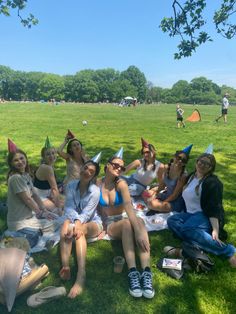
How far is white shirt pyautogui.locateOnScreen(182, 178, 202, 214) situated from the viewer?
16.6ft

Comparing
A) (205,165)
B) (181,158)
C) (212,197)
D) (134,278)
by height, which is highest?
(205,165)

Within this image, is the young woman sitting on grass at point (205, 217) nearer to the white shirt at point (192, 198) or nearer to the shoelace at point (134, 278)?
the white shirt at point (192, 198)

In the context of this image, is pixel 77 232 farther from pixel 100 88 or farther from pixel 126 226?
pixel 100 88

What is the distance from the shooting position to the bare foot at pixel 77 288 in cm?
390

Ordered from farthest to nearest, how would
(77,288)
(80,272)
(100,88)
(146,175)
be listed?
(100,88) < (146,175) < (80,272) < (77,288)

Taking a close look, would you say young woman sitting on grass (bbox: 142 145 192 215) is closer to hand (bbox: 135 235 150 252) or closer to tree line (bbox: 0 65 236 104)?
hand (bbox: 135 235 150 252)

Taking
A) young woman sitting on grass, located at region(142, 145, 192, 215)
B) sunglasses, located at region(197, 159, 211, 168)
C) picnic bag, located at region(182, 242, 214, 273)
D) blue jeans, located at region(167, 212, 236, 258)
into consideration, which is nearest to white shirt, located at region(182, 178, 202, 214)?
blue jeans, located at region(167, 212, 236, 258)

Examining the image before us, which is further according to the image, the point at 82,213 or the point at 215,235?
the point at 82,213

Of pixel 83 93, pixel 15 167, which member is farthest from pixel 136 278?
pixel 83 93

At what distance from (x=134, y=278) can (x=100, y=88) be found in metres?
115

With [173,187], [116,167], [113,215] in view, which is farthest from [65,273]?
[173,187]

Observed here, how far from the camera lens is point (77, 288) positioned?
Result: 13.0 feet

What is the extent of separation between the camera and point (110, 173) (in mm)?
5066

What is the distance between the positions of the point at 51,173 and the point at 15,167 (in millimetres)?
1233
